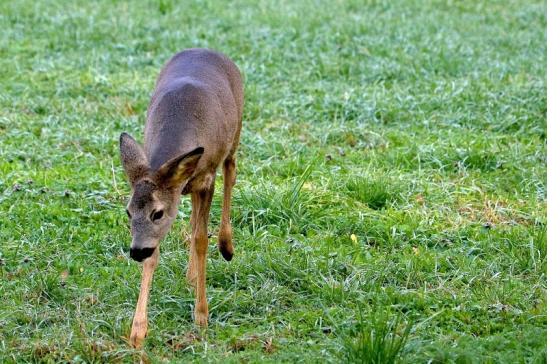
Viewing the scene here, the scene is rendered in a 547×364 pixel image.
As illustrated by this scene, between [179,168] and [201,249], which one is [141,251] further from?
[201,249]

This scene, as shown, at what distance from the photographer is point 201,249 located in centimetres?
573

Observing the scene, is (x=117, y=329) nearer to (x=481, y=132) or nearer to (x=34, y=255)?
(x=34, y=255)

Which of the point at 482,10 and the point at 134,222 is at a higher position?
the point at 134,222

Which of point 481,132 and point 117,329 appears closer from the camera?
point 117,329

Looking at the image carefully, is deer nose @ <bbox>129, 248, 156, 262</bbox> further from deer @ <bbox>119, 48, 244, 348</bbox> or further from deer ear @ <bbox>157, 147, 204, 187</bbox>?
deer ear @ <bbox>157, 147, 204, 187</bbox>

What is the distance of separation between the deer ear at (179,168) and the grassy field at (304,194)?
0.77m

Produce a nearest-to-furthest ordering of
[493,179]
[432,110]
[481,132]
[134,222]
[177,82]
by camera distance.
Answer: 1. [134,222]
2. [177,82]
3. [493,179]
4. [481,132]
5. [432,110]

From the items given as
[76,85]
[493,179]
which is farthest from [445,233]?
[76,85]

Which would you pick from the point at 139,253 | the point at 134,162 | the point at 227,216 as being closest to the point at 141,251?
the point at 139,253

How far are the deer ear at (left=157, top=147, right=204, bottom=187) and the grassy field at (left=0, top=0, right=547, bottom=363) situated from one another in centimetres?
77

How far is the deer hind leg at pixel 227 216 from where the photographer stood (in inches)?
250

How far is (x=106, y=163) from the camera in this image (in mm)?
8047

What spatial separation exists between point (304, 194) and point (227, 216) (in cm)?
80

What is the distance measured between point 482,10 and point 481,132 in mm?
5531
